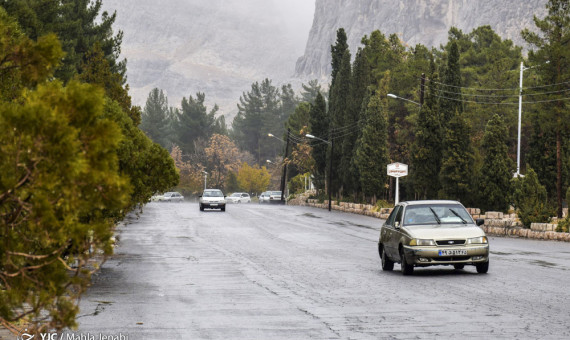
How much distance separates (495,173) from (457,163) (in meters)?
5.41

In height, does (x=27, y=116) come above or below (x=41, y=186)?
above

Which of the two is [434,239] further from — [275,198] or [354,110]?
[275,198]

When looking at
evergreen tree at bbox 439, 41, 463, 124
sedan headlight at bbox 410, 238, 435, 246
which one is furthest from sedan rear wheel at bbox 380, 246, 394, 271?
evergreen tree at bbox 439, 41, 463, 124

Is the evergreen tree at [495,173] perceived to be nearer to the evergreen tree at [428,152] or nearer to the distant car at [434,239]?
the evergreen tree at [428,152]

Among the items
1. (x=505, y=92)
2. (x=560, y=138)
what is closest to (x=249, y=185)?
(x=505, y=92)

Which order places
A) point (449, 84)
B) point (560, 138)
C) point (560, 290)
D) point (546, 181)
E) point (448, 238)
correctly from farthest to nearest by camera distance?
point (449, 84)
point (546, 181)
point (560, 138)
point (448, 238)
point (560, 290)

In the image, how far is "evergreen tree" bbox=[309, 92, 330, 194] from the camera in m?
89.8

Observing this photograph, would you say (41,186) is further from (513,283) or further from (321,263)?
(321,263)

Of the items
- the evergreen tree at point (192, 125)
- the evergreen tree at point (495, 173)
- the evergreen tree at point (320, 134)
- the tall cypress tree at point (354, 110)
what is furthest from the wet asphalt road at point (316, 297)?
the evergreen tree at point (192, 125)

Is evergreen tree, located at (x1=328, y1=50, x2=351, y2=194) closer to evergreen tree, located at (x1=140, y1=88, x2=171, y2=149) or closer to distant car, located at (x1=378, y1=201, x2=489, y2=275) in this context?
distant car, located at (x1=378, y1=201, x2=489, y2=275)

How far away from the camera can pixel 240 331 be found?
1005cm

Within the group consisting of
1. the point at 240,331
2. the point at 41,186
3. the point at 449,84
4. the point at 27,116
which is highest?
the point at 449,84

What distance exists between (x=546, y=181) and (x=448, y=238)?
3066 centimetres

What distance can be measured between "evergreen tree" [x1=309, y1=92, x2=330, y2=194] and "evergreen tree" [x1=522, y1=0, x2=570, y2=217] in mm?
46196
